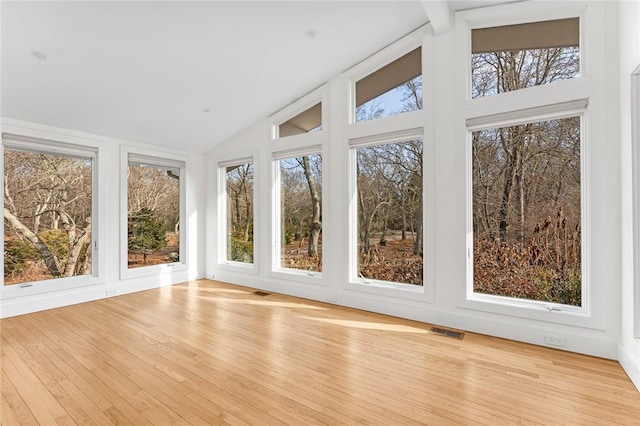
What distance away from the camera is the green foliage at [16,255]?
12.8ft

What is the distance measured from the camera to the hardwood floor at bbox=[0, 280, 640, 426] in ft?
6.37

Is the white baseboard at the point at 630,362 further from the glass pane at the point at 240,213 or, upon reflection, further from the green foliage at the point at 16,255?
the green foliage at the point at 16,255

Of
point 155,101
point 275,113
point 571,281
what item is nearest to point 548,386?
point 571,281

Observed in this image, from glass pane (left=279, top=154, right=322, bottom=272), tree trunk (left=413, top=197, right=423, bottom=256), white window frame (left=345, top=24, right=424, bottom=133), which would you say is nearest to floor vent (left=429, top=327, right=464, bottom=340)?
tree trunk (left=413, top=197, right=423, bottom=256)

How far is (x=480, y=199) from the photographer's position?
11.2ft

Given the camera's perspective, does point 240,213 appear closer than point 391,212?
No

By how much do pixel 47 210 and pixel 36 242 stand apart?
1.47 feet

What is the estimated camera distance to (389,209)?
13.3 feet

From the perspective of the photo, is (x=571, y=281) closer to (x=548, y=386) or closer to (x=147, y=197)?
(x=548, y=386)

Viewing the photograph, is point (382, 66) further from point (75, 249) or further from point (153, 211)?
point (75, 249)

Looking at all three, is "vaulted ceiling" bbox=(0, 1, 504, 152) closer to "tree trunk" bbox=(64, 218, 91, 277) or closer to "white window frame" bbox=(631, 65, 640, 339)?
"tree trunk" bbox=(64, 218, 91, 277)

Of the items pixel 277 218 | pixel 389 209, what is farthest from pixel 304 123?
pixel 389 209

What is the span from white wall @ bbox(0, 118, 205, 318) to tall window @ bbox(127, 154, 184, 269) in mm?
186

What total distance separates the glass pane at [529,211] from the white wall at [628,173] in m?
0.38
